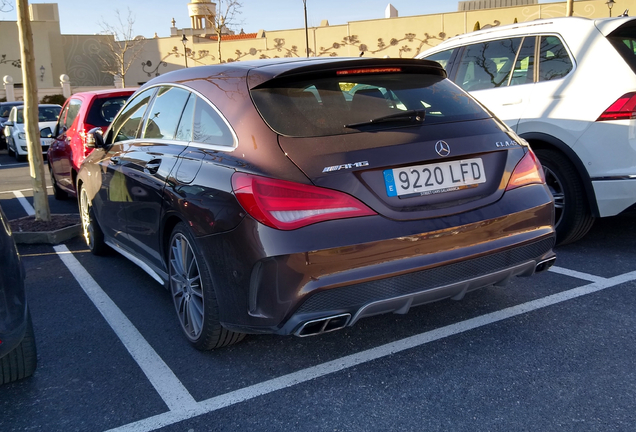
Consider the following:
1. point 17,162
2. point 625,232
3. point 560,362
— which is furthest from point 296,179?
point 17,162

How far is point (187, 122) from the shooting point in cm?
369

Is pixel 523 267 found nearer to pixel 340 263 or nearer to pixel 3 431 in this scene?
pixel 340 263

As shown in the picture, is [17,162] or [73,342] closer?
[73,342]

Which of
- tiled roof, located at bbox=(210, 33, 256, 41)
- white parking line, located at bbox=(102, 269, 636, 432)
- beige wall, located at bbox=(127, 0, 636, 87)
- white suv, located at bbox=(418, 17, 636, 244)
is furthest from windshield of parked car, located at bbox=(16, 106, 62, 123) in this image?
tiled roof, located at bbox=(210, 33, 256, 41)

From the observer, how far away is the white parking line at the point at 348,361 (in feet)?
9.13

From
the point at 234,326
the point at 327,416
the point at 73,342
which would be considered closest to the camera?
the point at 327,416

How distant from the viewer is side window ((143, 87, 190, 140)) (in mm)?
3857

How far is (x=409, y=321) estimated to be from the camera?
3.75 metres

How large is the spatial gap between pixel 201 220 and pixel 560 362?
1.98 m

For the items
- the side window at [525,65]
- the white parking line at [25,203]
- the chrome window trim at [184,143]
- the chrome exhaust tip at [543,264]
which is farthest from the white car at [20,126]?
the chrome exhaust tip at [543,264]

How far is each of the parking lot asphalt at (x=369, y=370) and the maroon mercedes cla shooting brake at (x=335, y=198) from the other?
0.33 m

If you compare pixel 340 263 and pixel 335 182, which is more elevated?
pixel 335 182

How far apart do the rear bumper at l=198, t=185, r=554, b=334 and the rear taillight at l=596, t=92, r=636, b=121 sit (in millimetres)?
1973

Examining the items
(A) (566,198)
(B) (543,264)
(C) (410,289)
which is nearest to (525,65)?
(A) (566,198)
